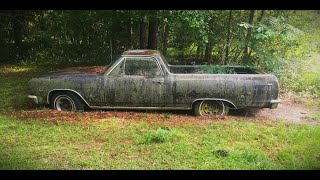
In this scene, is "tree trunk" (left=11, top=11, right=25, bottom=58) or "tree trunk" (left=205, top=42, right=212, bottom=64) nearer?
"tree trunk" (left=205, top=42, right=212, bottom=64)

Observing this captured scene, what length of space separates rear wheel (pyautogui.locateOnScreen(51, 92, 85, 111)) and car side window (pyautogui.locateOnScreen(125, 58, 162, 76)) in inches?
51.6

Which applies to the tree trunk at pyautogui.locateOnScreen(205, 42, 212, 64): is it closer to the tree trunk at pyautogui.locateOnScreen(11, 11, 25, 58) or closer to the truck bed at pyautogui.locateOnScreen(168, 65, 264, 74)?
the truck bed at pyautogui.locateOnScreen(168, 65, 264, 74)

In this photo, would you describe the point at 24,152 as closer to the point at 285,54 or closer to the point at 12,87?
the point at 12,87

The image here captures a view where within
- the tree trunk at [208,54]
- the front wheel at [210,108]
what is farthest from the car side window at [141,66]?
the tree trunk at [208,54]

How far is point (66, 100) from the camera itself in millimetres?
7711

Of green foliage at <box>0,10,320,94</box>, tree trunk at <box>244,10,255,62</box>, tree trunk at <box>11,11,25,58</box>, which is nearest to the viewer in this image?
green foliage at <box>0,10,320,94</box>

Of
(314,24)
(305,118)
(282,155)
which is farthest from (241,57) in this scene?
(282,155)

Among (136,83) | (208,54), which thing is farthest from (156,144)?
(208,54)

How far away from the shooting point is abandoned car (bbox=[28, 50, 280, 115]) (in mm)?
7195

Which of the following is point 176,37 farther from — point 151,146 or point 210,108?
point 151,146

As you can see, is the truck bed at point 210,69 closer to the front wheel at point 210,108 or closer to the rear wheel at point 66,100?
the front wheel at point 210,108

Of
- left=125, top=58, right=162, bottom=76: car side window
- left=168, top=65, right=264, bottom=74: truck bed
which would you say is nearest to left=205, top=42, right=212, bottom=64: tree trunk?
left=168, top=65, right=264, bottom=74: truck bed

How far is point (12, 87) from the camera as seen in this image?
10.2 metres

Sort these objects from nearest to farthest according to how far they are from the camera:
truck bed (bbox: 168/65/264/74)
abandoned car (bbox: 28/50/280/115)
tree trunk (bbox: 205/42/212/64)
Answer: abandoned car (bbox: 28/50/280/115) < truck bed (bbox: 168/65/264/74) < tree trunk (bbox: 205/42/212/64)
